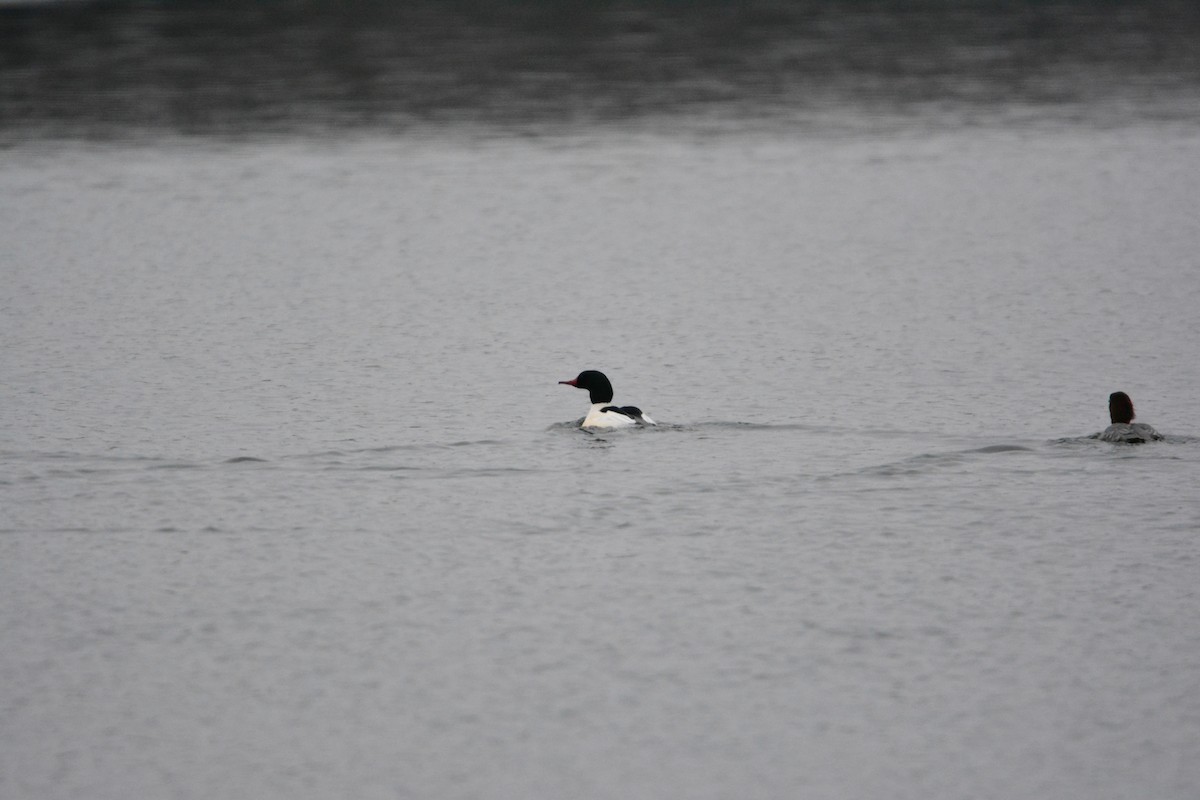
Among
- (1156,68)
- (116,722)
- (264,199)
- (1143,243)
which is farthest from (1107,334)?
(1156,68)

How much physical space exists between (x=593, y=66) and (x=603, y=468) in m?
36.1

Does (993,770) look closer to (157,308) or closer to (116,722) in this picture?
(116,722)

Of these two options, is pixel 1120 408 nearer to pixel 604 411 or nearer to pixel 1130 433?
pixel 1130 433

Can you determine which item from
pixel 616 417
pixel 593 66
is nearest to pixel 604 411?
pixel 616 417

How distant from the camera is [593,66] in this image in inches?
1978

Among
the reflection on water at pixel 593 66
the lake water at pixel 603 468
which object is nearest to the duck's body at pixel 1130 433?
the lake water at pixel 603 468

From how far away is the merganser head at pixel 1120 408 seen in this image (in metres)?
15.6

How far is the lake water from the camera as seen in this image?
10.4m

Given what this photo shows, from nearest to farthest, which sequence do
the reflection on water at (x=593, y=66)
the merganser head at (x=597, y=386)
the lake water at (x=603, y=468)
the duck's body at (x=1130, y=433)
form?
the lake water at (x=603, y=468)
the duck's body at (x=1130, y=433)
the merganser head at (x=597, y=386)
the reflection on water at (x=593, y=66)

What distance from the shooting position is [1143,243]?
1042 inches

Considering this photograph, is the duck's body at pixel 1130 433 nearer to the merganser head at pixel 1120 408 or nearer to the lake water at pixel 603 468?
the merganser head at pixel 1120 408

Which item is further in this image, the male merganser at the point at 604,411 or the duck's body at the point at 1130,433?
the male merganser at the point at 604,411

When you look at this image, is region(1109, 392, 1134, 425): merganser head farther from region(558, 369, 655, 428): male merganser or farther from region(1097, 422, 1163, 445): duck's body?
region(558, 369, 655, 428): male merganser

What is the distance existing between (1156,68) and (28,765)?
4435cm
